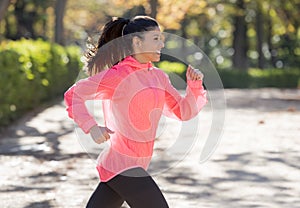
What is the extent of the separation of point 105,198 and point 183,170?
18.2 feet

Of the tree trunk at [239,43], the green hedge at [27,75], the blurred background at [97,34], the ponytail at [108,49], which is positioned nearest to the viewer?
the ponytail at [108,49]

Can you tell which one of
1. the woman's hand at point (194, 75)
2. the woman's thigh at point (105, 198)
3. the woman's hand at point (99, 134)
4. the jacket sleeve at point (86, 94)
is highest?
the woman's hand at point (194, 75)

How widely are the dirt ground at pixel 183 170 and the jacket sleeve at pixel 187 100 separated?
26 cm

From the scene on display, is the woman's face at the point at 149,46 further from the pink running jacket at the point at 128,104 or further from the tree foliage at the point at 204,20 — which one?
the tree foliage at the point at 204,20

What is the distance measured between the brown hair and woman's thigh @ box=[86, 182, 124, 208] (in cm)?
60

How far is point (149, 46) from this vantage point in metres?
4.15

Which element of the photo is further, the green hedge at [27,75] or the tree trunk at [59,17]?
the tree trunk at [59,17]

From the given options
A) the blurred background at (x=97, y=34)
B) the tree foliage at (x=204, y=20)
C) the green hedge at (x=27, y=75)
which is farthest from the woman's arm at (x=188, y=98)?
the tree foliage at (x=204, y=20)

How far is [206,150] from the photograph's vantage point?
15.5 ft

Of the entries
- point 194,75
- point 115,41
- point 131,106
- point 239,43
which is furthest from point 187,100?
point 239,43

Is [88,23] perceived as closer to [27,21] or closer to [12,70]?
[27,21]

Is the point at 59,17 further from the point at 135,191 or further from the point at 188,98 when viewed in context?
the point at 135,191

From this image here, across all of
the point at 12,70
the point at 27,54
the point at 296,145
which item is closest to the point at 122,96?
the point at 296,145

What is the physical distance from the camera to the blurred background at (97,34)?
55.1 ft
